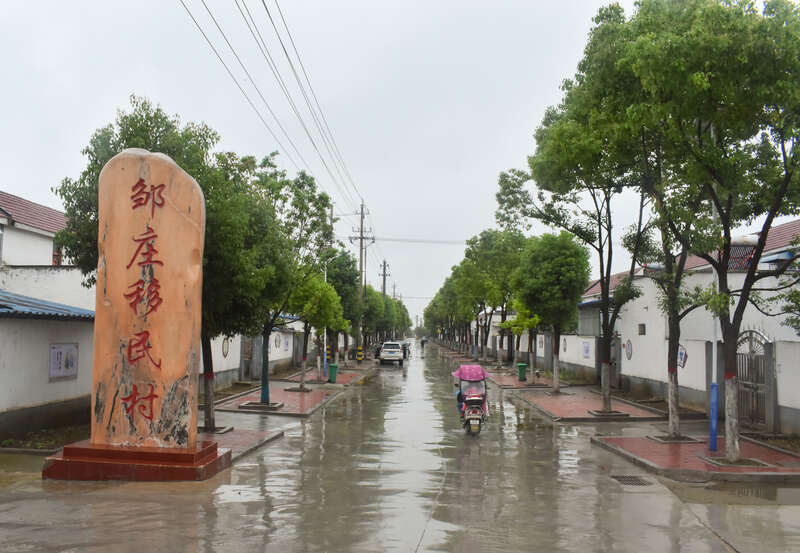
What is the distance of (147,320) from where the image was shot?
1041cm

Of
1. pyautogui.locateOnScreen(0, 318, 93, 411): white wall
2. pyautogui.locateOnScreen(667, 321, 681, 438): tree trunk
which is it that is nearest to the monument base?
pyautogui.locateOnScreen(0, 318, 93, 411): white wall

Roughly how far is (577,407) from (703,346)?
453cm

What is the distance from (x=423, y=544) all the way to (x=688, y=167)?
890cm

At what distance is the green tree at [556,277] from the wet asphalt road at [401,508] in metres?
11.5

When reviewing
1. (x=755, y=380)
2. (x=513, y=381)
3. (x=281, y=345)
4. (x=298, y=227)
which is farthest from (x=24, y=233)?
(x=755, y=380)

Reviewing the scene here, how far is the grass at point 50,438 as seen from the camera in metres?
12.4

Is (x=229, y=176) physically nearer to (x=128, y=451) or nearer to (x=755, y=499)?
(x=128, y=451)

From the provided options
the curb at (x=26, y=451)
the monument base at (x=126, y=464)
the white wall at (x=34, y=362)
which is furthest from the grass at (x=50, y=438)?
the monument base at (x=126, y=464)

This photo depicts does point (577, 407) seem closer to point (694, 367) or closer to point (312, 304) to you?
point (694, 367)

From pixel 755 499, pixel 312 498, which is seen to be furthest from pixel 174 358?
pixel 755 499

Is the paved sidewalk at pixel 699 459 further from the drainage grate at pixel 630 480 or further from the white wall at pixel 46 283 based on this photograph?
the white wall at pixel 46 283

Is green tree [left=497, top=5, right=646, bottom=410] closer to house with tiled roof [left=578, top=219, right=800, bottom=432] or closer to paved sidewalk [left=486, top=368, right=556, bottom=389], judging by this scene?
house with tiled roof [left=578, top=219, right=800, bottom=432]

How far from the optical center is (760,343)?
1634 centimetres

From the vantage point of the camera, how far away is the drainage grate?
10.7 metres
